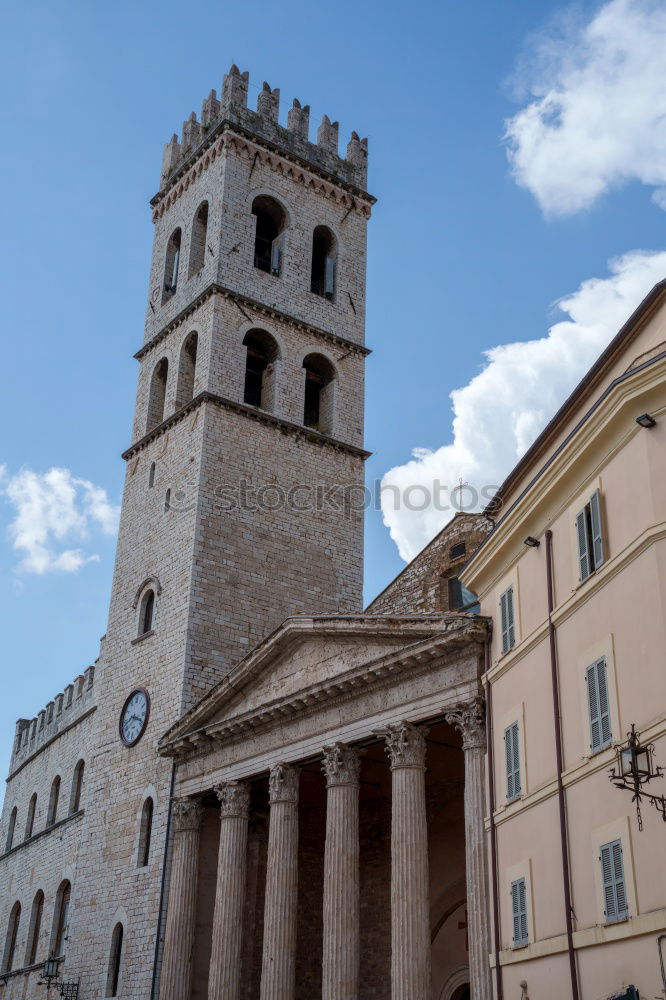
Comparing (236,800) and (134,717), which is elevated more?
(134,717)

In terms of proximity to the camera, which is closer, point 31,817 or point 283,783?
point 283,783

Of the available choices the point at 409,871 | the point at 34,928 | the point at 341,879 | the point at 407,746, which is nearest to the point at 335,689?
the point at 407,746

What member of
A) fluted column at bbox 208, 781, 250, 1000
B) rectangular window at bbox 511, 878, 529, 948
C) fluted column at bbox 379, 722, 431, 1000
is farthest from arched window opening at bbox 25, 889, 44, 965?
rectangular window at bbox 511, 878, 529, 948

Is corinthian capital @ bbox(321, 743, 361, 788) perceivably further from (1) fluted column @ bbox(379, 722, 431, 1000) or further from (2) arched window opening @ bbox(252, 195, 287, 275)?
(2) arched window opening @ bbox(252, 195, 287, 275)

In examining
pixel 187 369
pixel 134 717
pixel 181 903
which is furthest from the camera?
pixel 187 369

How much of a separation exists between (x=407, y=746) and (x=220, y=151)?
21324 mm

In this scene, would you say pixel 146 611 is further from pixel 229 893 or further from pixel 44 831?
pixel 44 831

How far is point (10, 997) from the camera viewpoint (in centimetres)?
3456

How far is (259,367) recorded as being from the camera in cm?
3341

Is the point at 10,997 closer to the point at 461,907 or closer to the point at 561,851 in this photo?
the point at 461,907

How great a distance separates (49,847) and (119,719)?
9338 millimetres

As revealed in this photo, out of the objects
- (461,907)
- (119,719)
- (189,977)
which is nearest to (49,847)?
(119,719)

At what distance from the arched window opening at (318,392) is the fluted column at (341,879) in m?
13.9

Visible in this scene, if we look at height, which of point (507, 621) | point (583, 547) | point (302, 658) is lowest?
point (583, 547)
